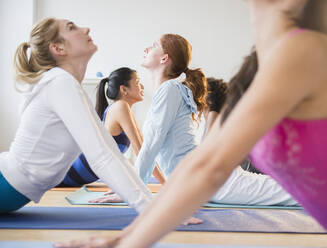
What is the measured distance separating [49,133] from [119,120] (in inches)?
57.5

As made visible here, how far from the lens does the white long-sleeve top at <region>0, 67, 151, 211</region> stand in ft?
5.26

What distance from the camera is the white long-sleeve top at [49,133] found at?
5.26 ft

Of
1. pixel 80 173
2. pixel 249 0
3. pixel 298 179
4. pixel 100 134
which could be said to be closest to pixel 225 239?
pixel 100 134

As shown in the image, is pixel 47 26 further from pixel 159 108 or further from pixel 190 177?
pixel 190 177

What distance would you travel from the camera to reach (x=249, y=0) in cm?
77

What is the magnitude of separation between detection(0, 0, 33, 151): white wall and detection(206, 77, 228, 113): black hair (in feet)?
10.4

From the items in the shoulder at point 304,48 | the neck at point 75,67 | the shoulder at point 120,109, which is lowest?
the shoulder at point 120,109

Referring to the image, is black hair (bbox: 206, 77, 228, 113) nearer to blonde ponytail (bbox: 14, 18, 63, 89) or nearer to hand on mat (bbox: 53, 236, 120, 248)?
blonde ponytail (bbox: 14, 18, 63, 89)

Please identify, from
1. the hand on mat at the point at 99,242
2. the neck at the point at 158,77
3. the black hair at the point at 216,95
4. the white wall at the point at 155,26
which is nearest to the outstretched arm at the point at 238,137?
the hand on mat at the point at 99,242

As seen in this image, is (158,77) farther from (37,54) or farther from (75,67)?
(37,54)

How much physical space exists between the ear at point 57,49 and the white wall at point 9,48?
389 cm

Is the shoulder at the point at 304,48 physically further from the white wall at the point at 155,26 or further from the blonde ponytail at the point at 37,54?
the white wall at the point at 155,26

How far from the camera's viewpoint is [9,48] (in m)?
5.64

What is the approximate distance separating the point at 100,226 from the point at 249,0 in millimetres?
1203
